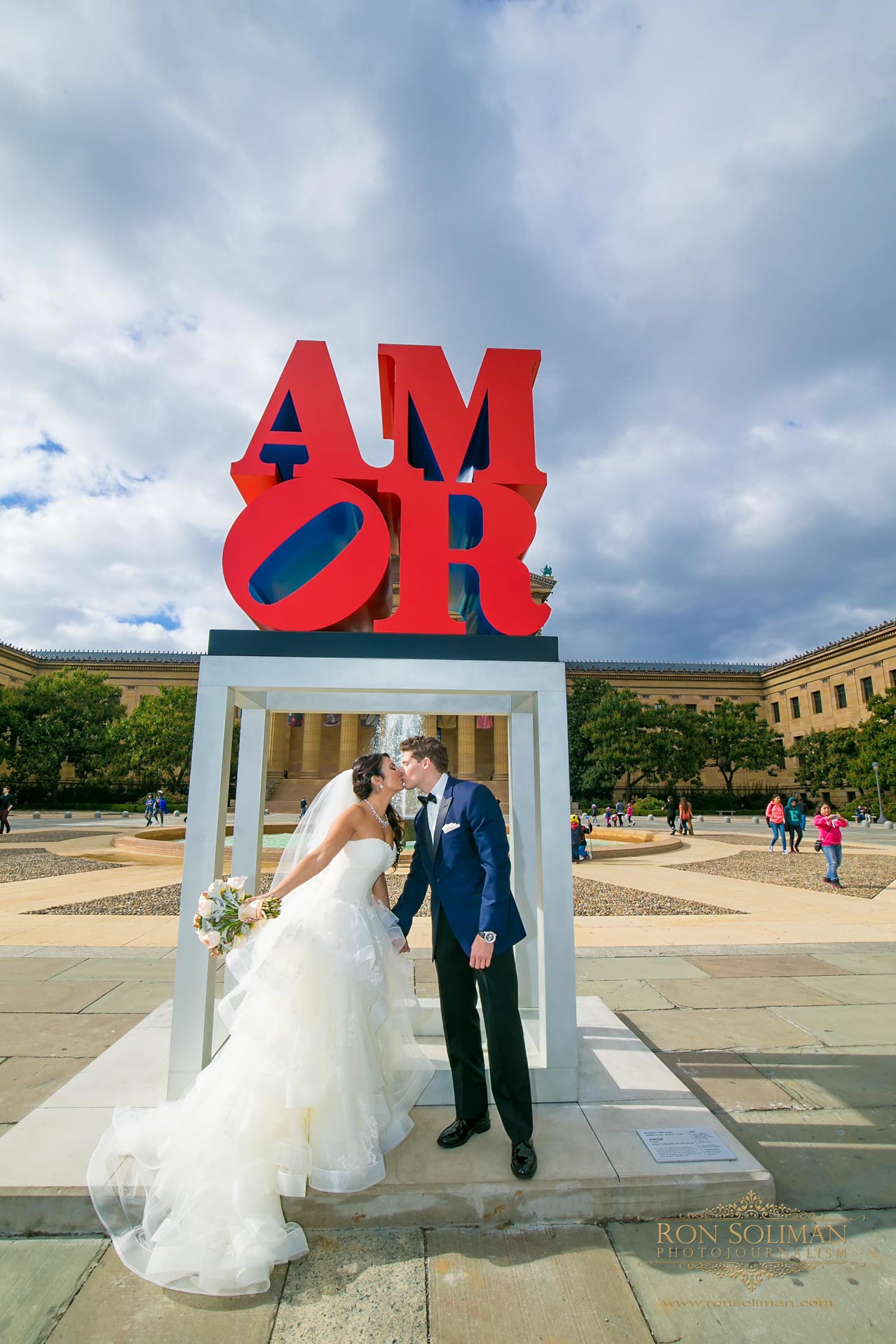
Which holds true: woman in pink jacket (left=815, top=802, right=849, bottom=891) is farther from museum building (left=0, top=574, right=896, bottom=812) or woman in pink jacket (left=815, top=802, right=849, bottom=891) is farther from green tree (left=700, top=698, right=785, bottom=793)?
green tree (left=700, top=698, right=785, bottom=793)

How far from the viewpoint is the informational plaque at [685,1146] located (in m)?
3.47

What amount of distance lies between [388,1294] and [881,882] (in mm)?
16171

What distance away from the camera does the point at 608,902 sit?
40.1ft

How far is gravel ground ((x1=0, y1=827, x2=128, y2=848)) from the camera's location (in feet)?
78.0

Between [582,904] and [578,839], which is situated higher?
[578,839]

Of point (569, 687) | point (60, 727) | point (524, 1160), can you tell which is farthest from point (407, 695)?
point (569, 687)

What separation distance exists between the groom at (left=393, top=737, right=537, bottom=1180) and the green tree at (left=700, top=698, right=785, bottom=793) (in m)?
58.9

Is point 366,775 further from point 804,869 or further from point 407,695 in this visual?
point 804,869

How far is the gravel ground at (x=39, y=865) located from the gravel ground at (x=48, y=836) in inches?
122

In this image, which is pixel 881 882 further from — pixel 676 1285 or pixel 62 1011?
pixel 62 1011

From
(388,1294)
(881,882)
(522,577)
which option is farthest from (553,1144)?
(881,882)

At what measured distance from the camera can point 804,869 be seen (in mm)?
17609

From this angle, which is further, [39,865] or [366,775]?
[39,865]

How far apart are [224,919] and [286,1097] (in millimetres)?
959
